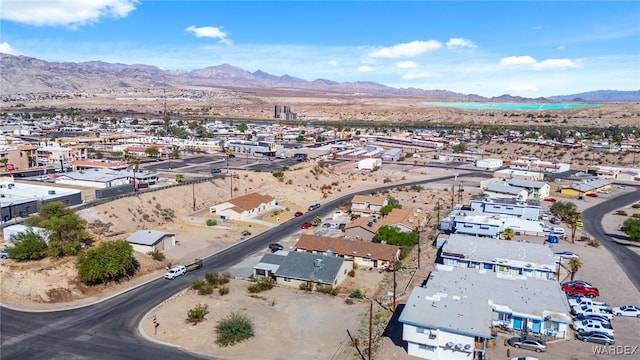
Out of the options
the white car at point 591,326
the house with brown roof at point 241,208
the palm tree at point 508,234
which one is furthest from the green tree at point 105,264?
the palm tree at point 508,234

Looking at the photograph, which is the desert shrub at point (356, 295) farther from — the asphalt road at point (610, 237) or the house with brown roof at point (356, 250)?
the asphalt road at point (610, 237)

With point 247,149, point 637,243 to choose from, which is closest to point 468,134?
point 247,149

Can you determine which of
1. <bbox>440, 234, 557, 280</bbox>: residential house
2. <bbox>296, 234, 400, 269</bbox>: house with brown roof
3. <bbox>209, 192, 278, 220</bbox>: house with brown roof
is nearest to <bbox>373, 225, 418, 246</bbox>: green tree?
<bbox>296, 234, 400, 269</bbox>: house with brown roof

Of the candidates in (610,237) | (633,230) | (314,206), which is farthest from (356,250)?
(633,230)

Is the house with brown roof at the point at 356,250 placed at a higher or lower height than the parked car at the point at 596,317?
higher

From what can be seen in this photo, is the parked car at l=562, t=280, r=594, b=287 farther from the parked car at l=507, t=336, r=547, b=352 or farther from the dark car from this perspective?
the dark car

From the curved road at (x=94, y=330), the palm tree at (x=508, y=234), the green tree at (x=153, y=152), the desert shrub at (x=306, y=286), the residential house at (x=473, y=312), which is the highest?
the green tree at (x=153, y=152)
